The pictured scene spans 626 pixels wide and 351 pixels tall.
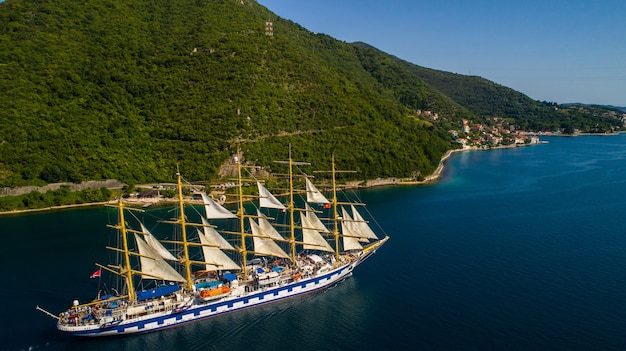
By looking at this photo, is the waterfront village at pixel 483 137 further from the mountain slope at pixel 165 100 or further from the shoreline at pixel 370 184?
the mountain slope at pixel 165 100

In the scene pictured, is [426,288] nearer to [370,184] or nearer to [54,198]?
[370,184]

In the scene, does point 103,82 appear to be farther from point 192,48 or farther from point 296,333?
point 296,333

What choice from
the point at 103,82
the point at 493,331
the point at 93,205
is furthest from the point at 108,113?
the point at 493,331

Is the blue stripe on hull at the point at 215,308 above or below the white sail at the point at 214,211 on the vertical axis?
below

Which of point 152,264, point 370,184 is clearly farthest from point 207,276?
point 370,184

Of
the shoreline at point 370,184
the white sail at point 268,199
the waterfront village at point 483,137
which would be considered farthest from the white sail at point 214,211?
the waterfront village at point 483,137

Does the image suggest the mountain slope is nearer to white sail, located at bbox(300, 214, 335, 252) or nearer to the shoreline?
the shoreline

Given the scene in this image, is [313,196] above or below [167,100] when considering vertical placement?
below
